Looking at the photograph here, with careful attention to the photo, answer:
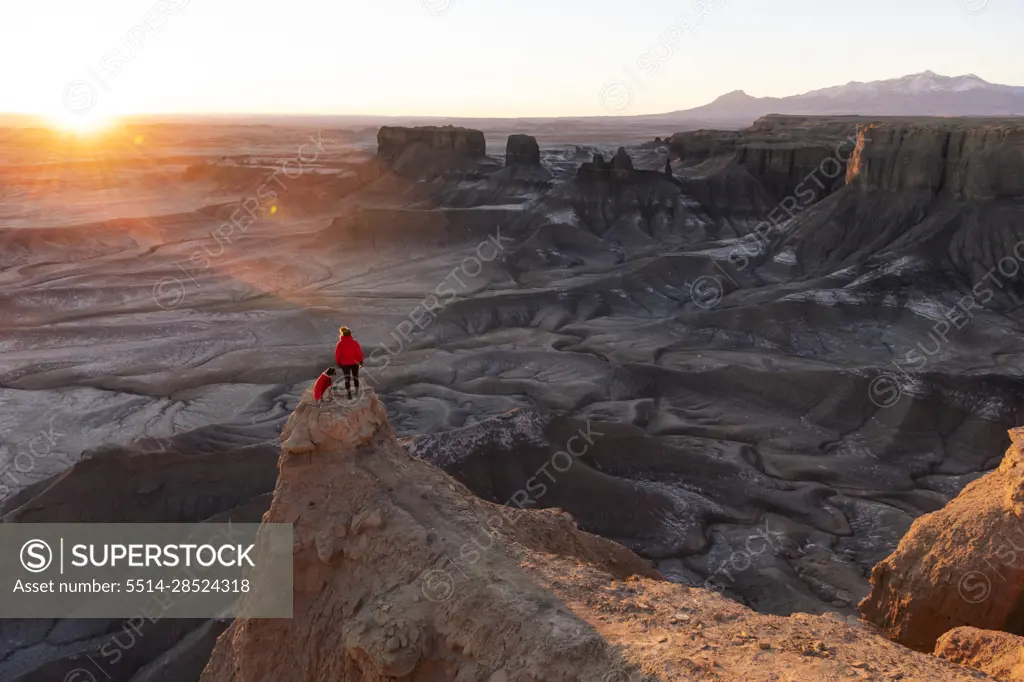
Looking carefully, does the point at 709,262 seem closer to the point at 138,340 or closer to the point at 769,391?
the point at 769,391

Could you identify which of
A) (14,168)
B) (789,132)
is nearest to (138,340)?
(789,132)

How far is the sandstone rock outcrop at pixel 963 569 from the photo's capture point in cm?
838

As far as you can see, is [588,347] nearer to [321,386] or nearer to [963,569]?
[963,569]

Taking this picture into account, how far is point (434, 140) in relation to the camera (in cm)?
7262

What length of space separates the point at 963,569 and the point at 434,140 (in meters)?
69.5

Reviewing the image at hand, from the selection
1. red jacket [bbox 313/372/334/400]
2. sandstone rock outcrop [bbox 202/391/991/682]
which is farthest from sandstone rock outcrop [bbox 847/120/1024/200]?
red jacket [bbox 313/372/334/400]
